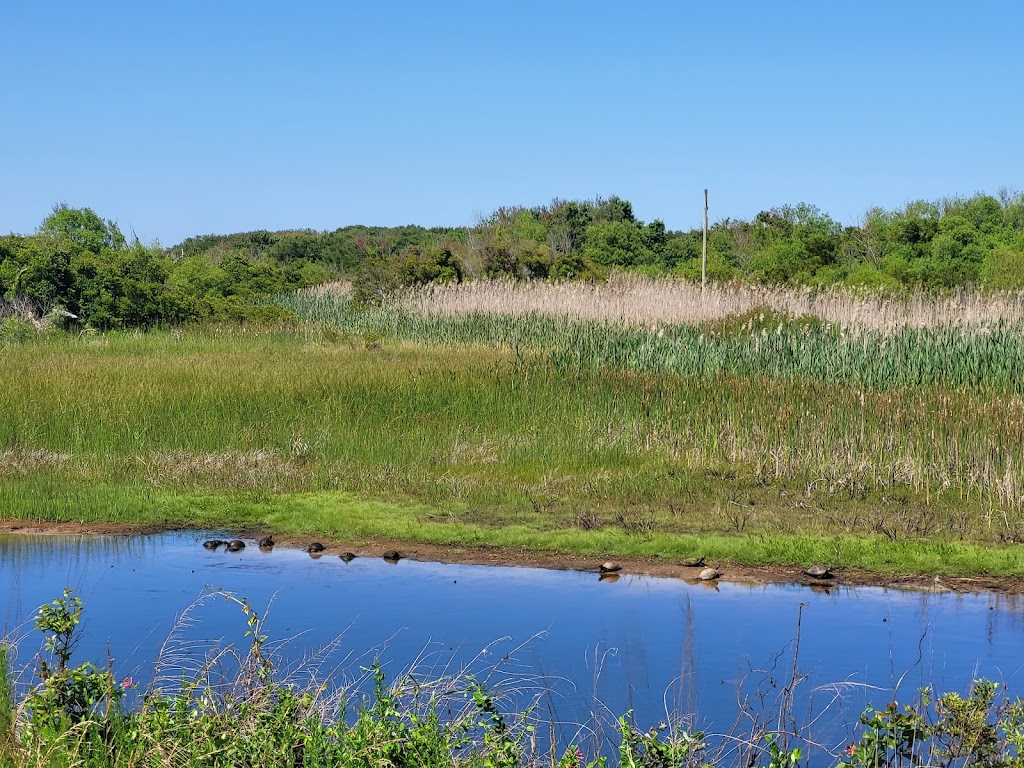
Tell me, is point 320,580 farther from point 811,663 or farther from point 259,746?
point 259,746

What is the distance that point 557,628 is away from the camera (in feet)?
28.5

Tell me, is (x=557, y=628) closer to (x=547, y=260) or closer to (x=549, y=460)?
(x=549, y=460)

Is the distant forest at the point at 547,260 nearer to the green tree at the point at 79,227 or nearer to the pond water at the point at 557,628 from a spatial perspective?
the green tree at the point at 79,227

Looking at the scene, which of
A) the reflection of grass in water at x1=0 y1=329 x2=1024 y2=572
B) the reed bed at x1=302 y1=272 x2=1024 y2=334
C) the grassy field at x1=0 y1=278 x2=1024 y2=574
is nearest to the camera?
the reflection of grass in water at x1=0 y1=329 x2=1024 y2=572

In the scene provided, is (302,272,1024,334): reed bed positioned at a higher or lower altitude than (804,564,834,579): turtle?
higher

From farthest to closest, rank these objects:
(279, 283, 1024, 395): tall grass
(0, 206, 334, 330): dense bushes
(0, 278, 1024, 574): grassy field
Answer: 1. (0, 206, 334, 330): dense bushes
2. (279, 283, 1024, 395): tall grass
3. (0, 278, 1024, 574): grassy field

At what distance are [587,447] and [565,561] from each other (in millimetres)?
3865

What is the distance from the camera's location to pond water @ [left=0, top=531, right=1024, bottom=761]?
23.7ft

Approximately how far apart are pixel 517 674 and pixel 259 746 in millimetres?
2605

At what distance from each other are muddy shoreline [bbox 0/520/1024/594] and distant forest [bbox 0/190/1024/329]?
18.7 metres

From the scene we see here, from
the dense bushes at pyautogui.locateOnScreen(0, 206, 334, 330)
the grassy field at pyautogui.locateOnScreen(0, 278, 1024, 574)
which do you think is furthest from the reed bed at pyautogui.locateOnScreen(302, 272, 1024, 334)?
the dense bushes at pyautogui.locateOnScreen(0, 206, 334, 330)

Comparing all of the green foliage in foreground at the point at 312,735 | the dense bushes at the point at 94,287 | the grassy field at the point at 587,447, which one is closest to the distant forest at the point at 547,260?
the dense bushes at the point at 94,287

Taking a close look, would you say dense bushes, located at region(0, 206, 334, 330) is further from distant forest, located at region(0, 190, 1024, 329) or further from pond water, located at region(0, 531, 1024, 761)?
pond water, located at region(0, 531, 1024, 761)

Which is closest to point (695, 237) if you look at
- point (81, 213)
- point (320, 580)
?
point (81, 213)
